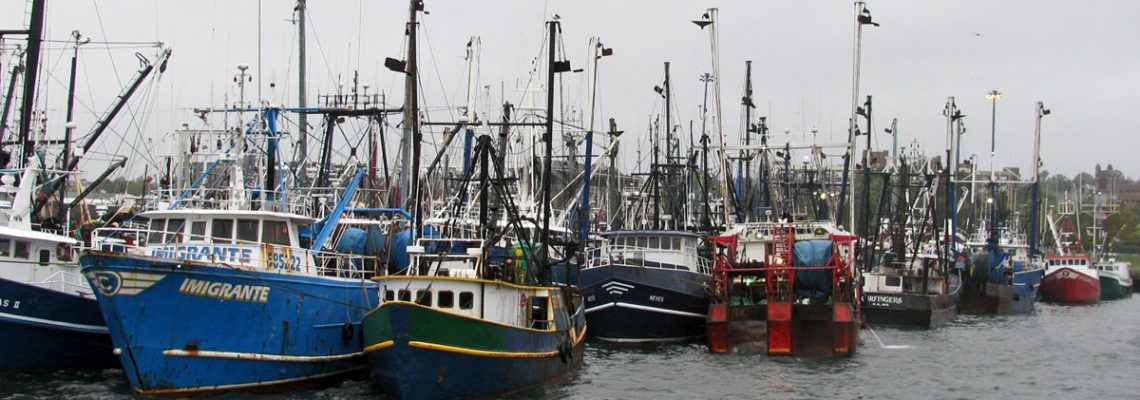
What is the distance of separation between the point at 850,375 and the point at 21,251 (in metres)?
22.8

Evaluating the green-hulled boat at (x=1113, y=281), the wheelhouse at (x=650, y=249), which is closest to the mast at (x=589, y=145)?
the wheelhouse at (x=650, y=249)

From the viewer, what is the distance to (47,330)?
30.0m

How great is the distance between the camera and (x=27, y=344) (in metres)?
29.8

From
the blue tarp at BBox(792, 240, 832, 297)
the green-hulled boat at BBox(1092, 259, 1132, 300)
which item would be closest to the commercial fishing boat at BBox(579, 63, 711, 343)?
the blue tarp at BBox(792, 240, 832, 297)

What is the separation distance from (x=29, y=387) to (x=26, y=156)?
992cm

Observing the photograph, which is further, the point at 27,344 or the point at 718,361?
the point at 718,361

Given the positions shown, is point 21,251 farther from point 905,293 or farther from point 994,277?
point 994,277

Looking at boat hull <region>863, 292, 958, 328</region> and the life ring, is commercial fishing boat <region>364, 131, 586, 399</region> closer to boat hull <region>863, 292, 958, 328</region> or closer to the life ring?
the life ring

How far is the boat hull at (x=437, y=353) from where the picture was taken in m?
25.7

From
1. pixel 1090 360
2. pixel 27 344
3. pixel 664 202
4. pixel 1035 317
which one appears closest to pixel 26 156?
pixel 27 344

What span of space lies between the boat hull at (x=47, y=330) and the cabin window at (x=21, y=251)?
1607 millimetres

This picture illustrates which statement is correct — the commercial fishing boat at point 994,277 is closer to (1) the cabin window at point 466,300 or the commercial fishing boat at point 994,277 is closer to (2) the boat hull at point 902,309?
(2) the boat hull at point 902,309

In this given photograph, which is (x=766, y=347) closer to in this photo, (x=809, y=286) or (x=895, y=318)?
(x=809, y=286)

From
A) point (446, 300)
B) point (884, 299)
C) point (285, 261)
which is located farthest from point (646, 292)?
point (884, 299)
